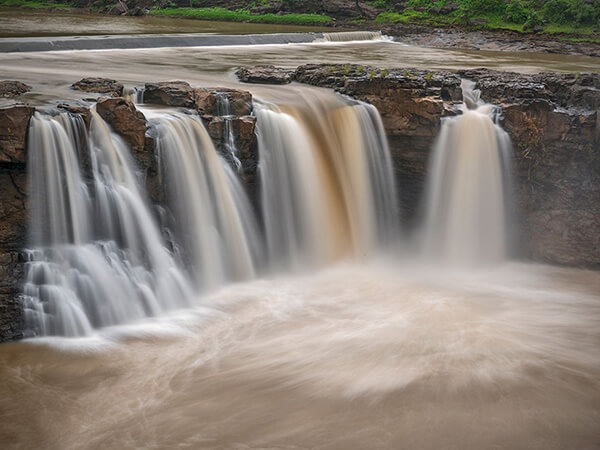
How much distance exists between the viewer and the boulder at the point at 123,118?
7625 millimetres

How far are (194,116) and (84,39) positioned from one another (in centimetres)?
868

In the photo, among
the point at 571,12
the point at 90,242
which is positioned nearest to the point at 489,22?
the point at 571,12

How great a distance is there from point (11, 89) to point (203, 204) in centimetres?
330

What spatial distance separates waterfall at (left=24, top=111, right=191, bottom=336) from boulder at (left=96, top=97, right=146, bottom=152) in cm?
10

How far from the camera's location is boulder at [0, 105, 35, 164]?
6.70m

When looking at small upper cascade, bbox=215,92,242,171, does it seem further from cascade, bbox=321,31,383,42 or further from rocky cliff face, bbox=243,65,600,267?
cascade, bbox=321,31,383,42

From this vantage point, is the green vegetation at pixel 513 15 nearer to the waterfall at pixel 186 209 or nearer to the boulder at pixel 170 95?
the waterfall at pixel 186 209

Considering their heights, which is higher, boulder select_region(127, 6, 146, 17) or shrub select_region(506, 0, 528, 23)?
boulder select_region(127, 6, 146, 17)

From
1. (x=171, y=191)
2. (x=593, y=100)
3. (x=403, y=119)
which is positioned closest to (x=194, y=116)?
(x=171, y=191)

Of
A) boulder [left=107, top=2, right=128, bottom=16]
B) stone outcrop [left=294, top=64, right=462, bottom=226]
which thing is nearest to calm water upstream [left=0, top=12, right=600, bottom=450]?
stone outcrop [left=294, top=64, right=462, bottom=226]

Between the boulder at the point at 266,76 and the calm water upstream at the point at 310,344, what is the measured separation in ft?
1.71

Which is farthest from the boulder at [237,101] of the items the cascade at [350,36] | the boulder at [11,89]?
the cascade at [350,36]

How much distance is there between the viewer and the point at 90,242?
7.21 metres

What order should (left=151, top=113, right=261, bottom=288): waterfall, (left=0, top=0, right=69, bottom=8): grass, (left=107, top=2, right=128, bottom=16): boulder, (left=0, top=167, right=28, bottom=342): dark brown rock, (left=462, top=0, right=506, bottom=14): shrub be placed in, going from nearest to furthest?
(left=0, top=167, right=28, bottom=342): dark brown rock < (left=151, top=113, right=261, bottom=288): waterfall < (left=462, top=0, right=506, bottom=14): shrub < (left=107, top=2, right=128, bottom=16): boulder < (left=0, top=0, right=69, bottom=8): grass
